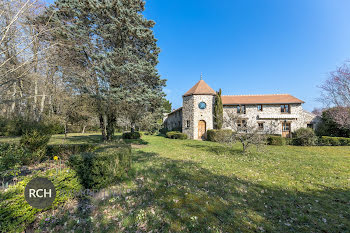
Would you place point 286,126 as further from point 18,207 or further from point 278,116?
point 18,207

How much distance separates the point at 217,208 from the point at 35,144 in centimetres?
808

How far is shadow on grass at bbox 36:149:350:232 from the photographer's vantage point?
10.5 feet

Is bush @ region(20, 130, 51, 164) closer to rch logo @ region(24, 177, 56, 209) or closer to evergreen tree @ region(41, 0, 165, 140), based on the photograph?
rch logo @ region(24, 177, 56, 209)

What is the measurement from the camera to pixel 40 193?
10.9 feet

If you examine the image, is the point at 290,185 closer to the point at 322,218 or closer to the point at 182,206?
the point at 322,218

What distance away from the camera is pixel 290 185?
557cm

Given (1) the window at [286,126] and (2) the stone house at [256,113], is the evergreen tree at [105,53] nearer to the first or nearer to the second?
(2) the stone house at [256,113]

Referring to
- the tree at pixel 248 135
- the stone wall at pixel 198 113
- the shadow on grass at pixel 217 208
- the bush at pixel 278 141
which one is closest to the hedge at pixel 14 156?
the shadow on grass at pixel 217 208

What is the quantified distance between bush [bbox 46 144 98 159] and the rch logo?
421 cm

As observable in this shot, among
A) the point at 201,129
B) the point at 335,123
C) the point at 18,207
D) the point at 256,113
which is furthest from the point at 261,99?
the point at 18,207

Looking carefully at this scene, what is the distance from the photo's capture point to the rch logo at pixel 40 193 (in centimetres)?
301

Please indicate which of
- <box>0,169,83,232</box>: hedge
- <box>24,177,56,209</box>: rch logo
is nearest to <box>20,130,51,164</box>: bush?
<box>0,169,83,232</box>: hedge

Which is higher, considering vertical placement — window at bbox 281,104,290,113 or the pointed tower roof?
the pointed tower roof

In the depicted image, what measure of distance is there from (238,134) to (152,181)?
7.95 m
